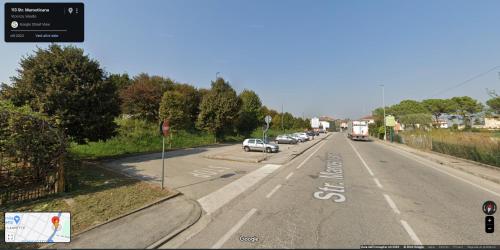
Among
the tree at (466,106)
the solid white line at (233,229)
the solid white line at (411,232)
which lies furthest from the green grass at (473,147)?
the tree at (466,106)

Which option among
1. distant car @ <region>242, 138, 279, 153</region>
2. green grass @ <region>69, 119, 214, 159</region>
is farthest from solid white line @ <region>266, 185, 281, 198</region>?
green grass @ <region>69, 119, 214, 159</region>

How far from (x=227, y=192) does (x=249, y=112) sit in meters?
40.8

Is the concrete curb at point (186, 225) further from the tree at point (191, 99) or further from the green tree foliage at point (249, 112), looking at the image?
the green tree foliage at point (249, 112)

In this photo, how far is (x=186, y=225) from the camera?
223 inches

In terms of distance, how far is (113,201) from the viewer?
748 cm

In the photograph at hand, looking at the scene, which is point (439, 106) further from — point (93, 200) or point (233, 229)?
point (93, 200)

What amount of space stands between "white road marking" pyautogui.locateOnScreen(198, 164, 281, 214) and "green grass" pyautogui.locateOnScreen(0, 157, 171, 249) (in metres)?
1.66

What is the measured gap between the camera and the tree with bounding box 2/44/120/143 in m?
14.4

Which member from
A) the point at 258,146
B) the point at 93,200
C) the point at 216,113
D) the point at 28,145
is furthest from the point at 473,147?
the point at 216,113

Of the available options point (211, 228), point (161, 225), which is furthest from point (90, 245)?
point (211, 228)

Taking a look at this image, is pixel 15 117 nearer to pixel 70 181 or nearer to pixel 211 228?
pixel 70 181

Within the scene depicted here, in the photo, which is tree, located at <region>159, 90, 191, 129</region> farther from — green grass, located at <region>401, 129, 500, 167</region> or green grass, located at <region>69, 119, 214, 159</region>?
green grass, located at <region>401, 129, 500, 167</region>

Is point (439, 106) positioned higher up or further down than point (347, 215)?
higher up

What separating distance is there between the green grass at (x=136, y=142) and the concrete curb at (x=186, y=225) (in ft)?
49.5
